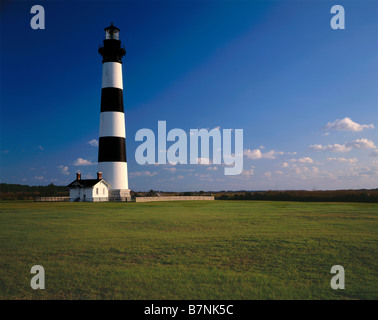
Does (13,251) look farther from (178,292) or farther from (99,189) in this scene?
(99,189)

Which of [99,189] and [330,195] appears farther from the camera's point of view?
[330,195]

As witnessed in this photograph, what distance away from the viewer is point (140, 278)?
8188mm

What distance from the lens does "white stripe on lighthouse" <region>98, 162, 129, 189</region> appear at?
49.2 m

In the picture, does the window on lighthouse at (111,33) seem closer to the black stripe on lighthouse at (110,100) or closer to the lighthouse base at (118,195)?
the black stripe on lighthouse at (110,100)

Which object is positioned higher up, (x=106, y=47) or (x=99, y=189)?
(x=106, y=47)

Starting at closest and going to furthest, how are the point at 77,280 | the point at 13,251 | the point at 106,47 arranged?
the point at 77,280
the point at 13,251
the point at 106,47

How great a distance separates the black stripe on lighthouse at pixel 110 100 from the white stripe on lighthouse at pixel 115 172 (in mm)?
8855

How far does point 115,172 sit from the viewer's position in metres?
49.6

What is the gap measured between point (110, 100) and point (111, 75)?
162 inches

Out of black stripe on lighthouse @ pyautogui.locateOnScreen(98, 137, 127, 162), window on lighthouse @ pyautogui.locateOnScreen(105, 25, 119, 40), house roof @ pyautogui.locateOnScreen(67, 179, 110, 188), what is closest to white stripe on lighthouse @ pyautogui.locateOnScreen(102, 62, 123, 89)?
window on lighthouse @ pyautogui.locateOnScreen(105, 25, 119, 40)

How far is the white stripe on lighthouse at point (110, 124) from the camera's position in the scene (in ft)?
158

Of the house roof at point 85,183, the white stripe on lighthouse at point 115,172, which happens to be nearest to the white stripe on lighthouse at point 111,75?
the white stripe on lighthouse at point 115,172
